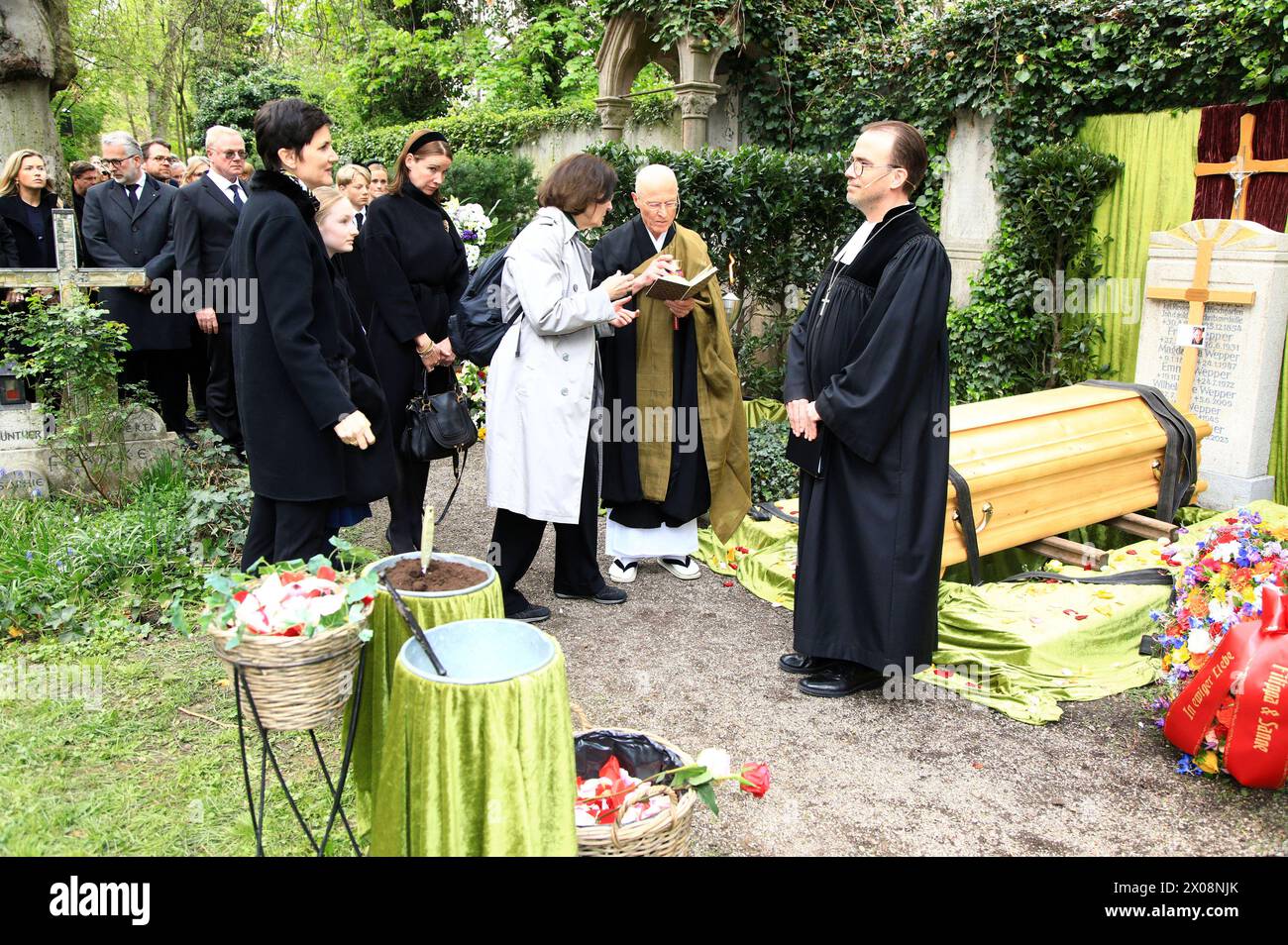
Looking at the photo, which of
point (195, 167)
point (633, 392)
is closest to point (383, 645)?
point (633, 392)

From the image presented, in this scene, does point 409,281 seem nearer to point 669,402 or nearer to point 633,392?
point 633,392

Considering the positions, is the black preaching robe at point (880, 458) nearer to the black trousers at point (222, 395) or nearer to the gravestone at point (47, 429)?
the gravestone at point (47, 429)

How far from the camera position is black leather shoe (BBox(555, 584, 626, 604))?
4.95 m

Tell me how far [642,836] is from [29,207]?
655 cm

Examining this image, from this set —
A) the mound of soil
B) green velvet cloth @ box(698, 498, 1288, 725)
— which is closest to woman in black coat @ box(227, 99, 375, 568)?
the mound of soil

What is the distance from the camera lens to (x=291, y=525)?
11.4ft

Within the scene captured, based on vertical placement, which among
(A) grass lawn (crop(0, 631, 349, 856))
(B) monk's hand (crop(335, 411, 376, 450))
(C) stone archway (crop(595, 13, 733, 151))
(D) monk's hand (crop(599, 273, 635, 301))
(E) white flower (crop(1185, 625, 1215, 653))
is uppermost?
(C) stone archway (crop(595, 13, 733, 151))

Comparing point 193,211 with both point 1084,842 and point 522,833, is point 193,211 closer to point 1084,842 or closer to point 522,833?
Result: point 522,833

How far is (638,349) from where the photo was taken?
16.8 feet

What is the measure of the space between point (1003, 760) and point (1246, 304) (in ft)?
13.1

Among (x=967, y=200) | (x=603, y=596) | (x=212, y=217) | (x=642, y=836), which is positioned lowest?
(x=603, y=596)

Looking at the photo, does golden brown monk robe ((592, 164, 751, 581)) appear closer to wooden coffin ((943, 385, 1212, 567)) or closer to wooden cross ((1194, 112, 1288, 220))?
wooden coffin ((943, 385, 1212, 567))

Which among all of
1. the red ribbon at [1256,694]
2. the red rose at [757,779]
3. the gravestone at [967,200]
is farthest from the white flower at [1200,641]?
the gravestone at [967,200]

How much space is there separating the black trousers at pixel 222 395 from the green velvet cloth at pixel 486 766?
213 inches
